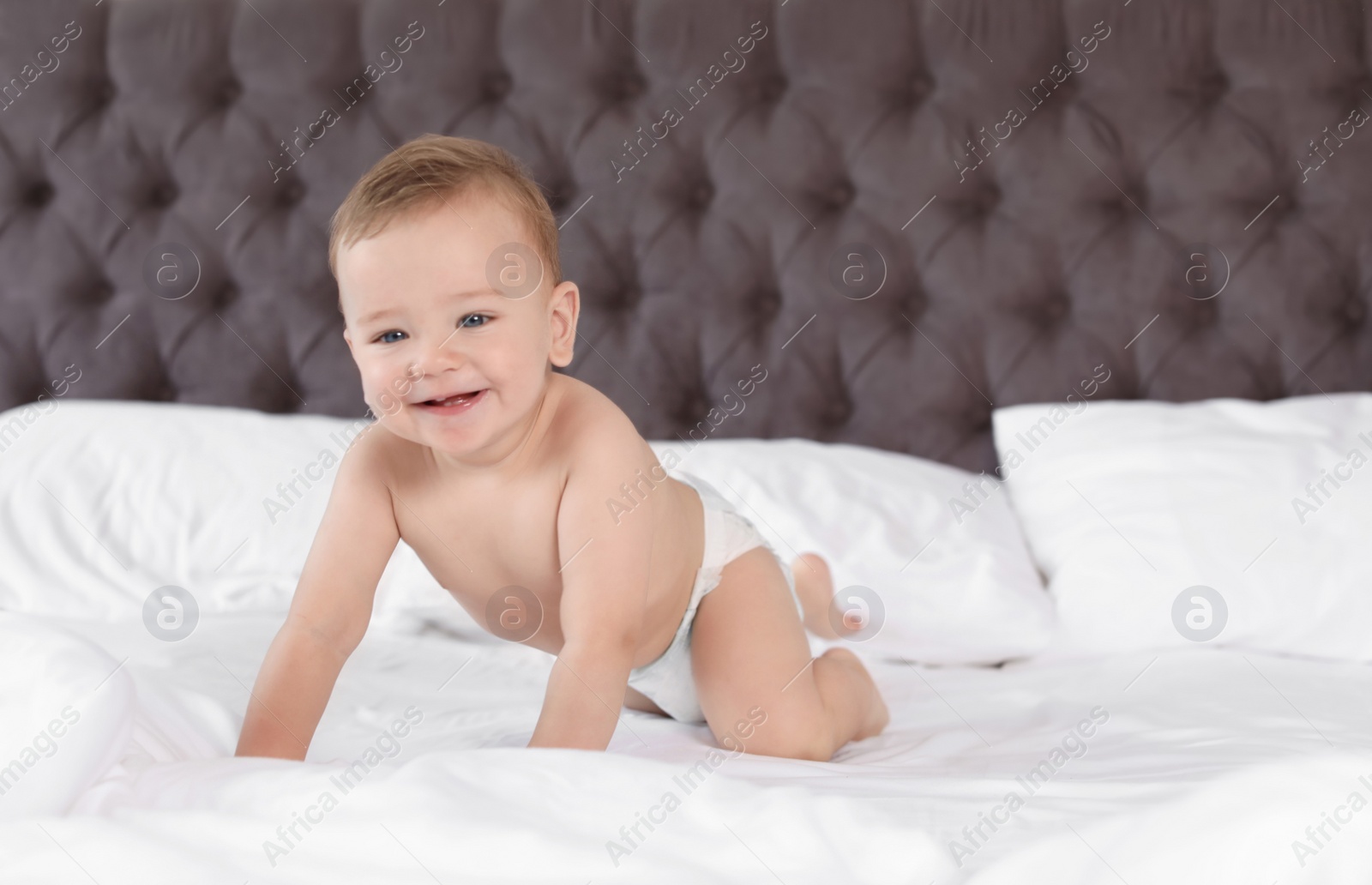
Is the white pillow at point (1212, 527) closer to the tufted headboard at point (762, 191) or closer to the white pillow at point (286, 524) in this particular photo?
the white pillow at point (286, 524)

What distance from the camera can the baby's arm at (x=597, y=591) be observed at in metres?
0.90

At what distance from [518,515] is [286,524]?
642mm

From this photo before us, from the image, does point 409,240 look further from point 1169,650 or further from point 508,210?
point 1169,650

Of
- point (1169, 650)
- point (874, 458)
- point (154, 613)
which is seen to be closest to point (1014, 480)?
point (874, 458)

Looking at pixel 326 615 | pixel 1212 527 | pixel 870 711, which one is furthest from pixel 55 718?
pixel 1212 527

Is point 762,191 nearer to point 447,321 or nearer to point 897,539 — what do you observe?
point 897,539

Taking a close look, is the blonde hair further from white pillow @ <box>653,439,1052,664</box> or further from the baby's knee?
white pillow @ <box>653,439,1052,664</box>

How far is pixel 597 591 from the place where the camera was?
0.94 m

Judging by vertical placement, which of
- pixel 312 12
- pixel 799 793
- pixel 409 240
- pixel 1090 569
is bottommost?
pixel 799 793

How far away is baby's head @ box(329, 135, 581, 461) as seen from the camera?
89cm

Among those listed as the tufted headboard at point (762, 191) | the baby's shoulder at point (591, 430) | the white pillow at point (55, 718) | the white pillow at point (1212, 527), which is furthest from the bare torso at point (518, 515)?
the tufted headboard at point (762, 191)

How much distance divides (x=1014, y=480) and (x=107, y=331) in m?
1.57

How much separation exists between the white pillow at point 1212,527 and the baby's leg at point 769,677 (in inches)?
17.5

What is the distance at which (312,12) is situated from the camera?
6.19 ft
